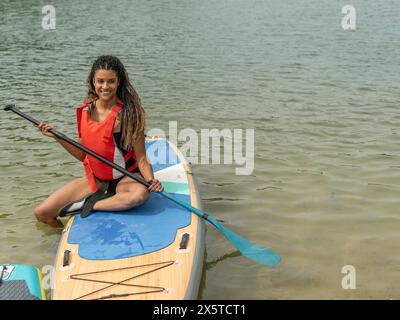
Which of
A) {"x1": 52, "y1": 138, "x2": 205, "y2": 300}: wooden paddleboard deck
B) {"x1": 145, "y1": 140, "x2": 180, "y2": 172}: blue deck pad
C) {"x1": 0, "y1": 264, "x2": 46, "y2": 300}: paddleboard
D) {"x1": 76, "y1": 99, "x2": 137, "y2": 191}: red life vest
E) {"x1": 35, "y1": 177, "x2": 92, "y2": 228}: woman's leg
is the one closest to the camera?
{"x1": 0, "y1": 264, "x2": 46, "y2": 300}: paddleboard

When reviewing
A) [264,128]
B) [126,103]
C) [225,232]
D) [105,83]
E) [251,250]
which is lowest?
[251,250]

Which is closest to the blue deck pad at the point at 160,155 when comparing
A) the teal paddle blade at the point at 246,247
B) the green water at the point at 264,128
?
the green water at the point at 264,128

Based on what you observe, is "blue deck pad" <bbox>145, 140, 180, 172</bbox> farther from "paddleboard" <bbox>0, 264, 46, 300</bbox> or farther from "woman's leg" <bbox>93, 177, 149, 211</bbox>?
"paddleboard" <bbox>0, 264, 46, 300</bbox>

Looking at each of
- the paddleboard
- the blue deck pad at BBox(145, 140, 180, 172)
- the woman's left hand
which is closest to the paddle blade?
the woman's left hand

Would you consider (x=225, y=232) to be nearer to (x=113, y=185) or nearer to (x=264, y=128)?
(x=113, y=185)

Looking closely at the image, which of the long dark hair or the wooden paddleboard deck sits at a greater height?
the long dark hair

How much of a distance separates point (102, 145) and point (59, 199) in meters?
0.72

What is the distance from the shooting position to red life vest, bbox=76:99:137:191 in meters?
4.64

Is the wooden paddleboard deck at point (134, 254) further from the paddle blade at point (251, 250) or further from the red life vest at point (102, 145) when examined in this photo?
the red life vest at point (102, 145)

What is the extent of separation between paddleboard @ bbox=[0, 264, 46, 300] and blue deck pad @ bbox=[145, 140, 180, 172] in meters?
2.33

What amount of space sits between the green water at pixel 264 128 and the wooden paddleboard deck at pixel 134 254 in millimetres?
472

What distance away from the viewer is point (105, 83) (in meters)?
4.55

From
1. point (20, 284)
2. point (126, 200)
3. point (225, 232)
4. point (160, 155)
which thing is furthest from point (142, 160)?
point (20, 284)

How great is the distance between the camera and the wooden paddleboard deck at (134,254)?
3559 millimetres
